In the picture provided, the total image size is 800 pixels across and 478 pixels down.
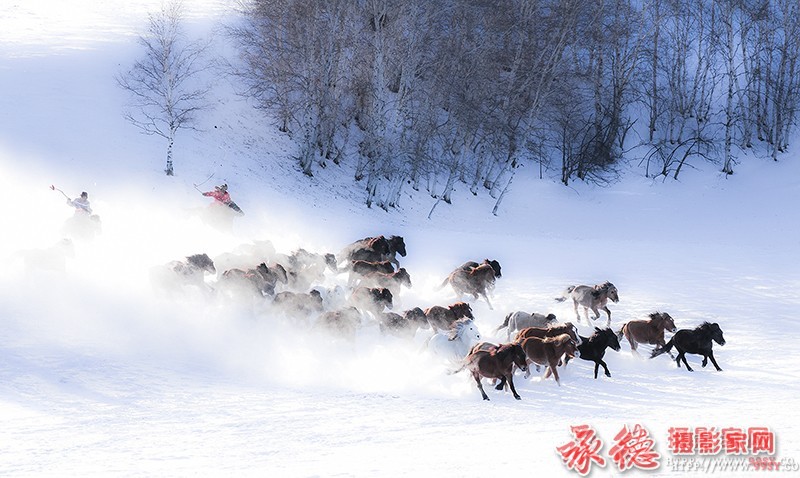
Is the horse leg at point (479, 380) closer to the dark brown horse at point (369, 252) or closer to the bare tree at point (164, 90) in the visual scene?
the dark brown horse at point (369, 252)

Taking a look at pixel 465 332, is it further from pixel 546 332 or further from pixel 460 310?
pixel 460 310

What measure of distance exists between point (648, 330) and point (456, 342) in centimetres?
365

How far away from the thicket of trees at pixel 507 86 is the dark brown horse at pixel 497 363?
78.4ft

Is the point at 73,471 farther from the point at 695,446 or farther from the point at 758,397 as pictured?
the point at 758,397

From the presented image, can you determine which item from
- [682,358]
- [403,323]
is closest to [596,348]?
[682,358]

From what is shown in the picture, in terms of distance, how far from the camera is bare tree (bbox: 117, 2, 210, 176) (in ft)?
96.1

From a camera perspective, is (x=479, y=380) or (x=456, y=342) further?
(x=456, y=342)

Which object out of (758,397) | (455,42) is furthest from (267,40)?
(758,397)

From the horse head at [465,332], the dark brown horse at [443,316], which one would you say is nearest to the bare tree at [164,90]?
the dark brown horse at [443,316]

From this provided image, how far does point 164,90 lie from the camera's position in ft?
108

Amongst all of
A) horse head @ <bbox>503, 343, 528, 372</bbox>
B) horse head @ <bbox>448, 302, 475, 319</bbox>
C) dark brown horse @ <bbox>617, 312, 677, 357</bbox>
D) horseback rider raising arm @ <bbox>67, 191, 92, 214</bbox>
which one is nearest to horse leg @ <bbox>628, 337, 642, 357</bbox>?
dark brown horse @ <bbox>617, 312, 677, 357</bbox>

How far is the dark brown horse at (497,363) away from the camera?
10156 millimetres

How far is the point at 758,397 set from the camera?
10305 millimetres

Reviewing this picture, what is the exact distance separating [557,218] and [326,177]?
520 inches
